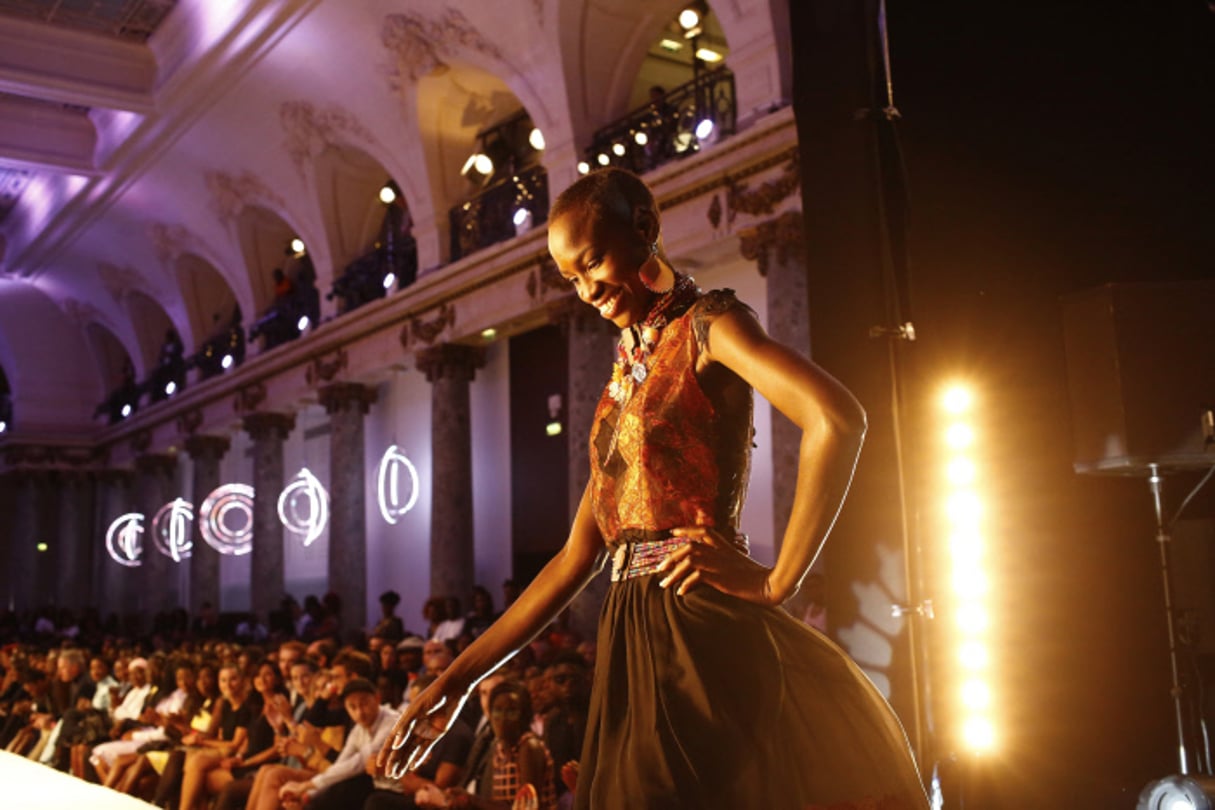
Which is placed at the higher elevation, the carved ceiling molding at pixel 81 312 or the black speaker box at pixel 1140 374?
the carved ceiling molding at pixel 81 312

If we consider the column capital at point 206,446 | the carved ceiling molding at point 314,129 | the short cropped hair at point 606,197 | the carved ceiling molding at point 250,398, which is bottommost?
the short cropped hair at point 606,197

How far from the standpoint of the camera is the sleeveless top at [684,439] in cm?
185

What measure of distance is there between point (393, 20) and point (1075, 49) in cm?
1173

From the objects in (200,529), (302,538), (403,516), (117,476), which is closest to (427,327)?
(403,516)

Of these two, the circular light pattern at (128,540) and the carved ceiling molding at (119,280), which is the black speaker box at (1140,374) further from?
the carved ceiling molding at (119,280)

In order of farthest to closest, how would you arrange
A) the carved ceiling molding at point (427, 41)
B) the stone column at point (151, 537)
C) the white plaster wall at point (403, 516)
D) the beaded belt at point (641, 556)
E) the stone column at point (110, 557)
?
the stone column at point (110, 557) → the stone column at point (151, 537) → the white plaster wall at point (403, 516) → the carved ceiling molding at point (427, 41) → the beaded belt at point (641, 556)

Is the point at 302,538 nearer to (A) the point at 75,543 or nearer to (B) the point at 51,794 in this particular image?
(A) the point at 75,543

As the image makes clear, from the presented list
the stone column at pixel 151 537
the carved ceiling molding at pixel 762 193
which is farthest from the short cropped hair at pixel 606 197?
the stone column at pixel 151 537

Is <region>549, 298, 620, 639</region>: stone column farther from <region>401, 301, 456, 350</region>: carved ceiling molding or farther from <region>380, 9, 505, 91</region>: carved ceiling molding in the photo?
<region>380, 9, 505, 91</region>: carved ceiling molding

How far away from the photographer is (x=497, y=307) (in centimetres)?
1552

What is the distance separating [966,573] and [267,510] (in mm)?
17889

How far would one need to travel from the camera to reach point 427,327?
55.8 feet

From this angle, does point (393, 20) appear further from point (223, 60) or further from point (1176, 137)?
point (1176, 137)

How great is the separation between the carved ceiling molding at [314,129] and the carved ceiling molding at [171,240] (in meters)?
5.44
